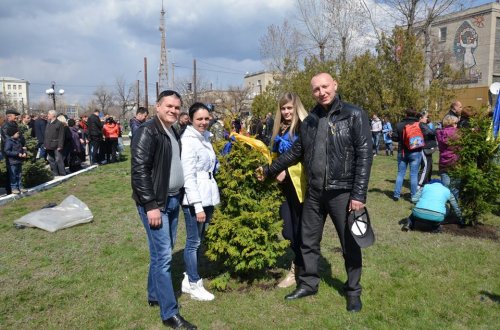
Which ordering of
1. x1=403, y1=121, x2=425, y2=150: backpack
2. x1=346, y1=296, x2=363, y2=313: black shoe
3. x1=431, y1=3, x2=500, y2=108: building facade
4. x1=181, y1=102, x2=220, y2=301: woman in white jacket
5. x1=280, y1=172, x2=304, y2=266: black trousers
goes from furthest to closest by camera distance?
x1=431, y1=3, x2=500, y2=108: building facade < x1=403, y1=121, x2=425, y2=150: backpack < x1=280, y1=172, x2=304, y2=266: black trousers < x1=346, y1=296, x2=363, y2=313: black shoe < x1=181, y1=102, x2=220, y2=301: woman in white jacket

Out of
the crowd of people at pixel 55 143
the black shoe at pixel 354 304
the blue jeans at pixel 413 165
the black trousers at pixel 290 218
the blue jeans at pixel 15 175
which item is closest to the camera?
the black shoe at pixel 354 304

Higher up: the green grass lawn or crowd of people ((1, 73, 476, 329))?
crowd of people ((1, 73, 476, 329))

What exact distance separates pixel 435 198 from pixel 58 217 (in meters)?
6.11

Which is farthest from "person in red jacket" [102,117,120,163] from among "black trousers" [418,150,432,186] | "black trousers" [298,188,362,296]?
"black trousers" [298,188,362,296]

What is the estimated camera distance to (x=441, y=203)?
229 inches

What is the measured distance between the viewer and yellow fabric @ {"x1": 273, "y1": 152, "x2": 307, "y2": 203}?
3955mm

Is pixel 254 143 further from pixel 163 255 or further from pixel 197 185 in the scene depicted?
pixel 163 255

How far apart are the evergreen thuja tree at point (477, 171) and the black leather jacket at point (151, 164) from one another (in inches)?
196

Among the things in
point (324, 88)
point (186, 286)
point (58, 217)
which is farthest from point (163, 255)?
point (58, 217)

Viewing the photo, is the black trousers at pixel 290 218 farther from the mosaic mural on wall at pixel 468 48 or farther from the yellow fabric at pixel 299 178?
the mosaic mural on wall at pixel 468 48

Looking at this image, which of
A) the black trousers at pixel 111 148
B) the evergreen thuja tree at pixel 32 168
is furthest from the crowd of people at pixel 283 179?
the black trousers at pixel 111 148

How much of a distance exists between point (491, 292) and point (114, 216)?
606 cm

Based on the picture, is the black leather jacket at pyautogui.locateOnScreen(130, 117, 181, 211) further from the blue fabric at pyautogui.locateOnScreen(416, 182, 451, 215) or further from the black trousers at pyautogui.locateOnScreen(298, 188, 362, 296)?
the blue fabric at pyautogui.locateOnScreen(416, 182, 451, 215)

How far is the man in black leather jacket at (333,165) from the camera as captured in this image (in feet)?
11.4
